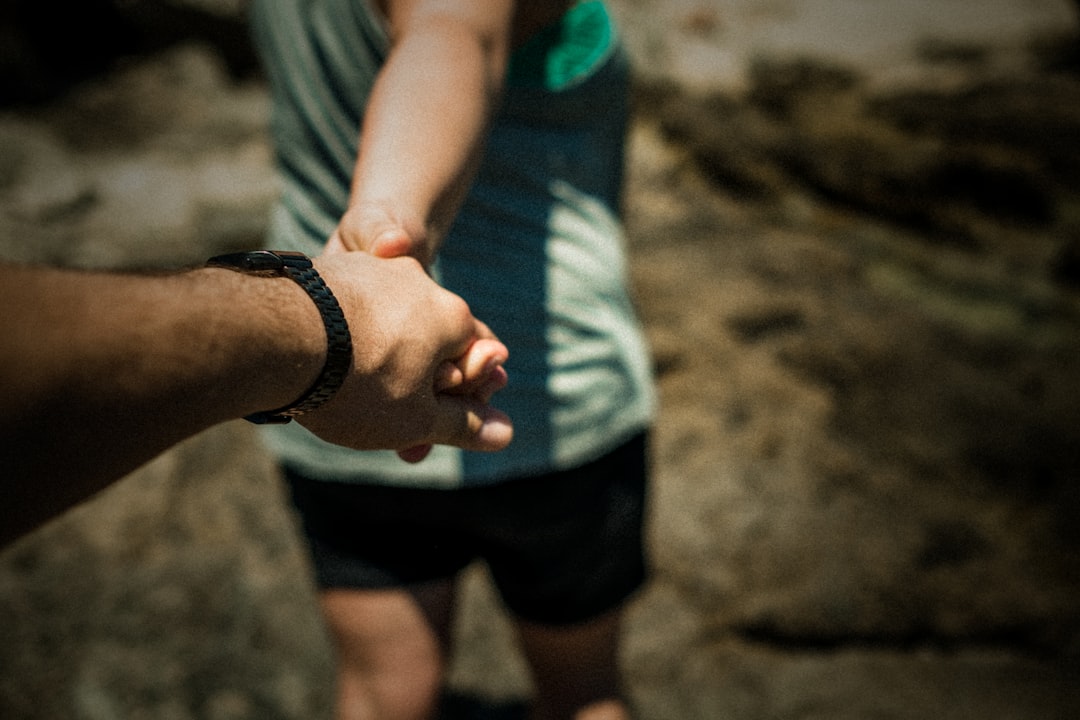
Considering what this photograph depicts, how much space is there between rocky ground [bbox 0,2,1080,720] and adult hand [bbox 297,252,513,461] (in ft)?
3.64

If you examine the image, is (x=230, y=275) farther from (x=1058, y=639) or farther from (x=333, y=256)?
(x=1058, y=639)

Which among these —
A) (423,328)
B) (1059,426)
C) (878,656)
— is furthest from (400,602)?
(1059,426)

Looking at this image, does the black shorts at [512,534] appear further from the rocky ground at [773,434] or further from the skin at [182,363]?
the rocky ground at [773,434]

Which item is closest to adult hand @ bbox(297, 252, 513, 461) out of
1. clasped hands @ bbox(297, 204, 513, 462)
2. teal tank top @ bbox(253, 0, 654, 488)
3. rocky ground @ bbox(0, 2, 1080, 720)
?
clasped hands @ bbox(297, 204, 513, 462)

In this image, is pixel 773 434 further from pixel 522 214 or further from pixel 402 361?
pixel 402 361

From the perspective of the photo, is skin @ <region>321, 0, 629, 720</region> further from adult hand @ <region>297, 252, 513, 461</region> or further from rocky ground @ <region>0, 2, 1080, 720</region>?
rocky ground @ <region>0, 2, 1080, 720</region>

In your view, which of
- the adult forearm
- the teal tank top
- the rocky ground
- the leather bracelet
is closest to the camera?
the adult forearm

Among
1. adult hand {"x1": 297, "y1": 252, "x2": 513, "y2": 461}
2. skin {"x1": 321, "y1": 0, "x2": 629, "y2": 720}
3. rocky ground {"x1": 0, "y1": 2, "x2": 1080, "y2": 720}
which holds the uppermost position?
skin {"x1": 321, "y1": 0, "x2": 629, "y2": 720}

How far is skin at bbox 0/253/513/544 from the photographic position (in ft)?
1.21

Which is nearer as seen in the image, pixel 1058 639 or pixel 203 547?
pixel 1058 639

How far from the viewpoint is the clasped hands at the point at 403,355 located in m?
0.52

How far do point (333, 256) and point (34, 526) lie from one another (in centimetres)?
26

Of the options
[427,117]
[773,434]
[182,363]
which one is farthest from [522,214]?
[773,434]

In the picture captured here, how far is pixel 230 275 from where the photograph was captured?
48 centimetres
